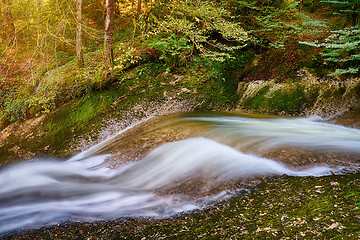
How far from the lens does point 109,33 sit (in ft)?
22.7

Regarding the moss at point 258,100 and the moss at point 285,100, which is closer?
the moss at point 285,100

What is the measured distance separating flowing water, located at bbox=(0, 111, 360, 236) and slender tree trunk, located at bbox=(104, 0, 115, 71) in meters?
2.44

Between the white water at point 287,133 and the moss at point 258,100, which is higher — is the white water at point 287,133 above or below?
below

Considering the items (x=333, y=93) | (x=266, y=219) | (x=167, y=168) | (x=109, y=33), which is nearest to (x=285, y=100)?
(x=333, y=93)

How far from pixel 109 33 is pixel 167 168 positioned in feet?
15.3

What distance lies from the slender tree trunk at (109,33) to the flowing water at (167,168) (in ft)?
7.99

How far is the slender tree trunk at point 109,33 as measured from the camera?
22.1 feet

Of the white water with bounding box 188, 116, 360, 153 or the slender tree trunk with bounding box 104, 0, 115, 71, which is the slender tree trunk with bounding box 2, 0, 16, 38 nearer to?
the slender tree trunk with bounding box 104, 0, 115, 71

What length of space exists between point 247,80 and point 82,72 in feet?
18.0

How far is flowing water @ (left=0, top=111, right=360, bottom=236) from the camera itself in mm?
3469

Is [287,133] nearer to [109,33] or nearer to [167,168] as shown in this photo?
[167,168]

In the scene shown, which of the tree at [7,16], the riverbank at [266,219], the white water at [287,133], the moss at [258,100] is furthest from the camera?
the moss at [258,100]

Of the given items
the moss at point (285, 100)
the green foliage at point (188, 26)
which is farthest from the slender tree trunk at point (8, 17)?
the moss at point (285, 100)

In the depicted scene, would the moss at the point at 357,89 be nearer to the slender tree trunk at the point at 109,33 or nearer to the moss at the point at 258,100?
the moss at the point at 258,100
